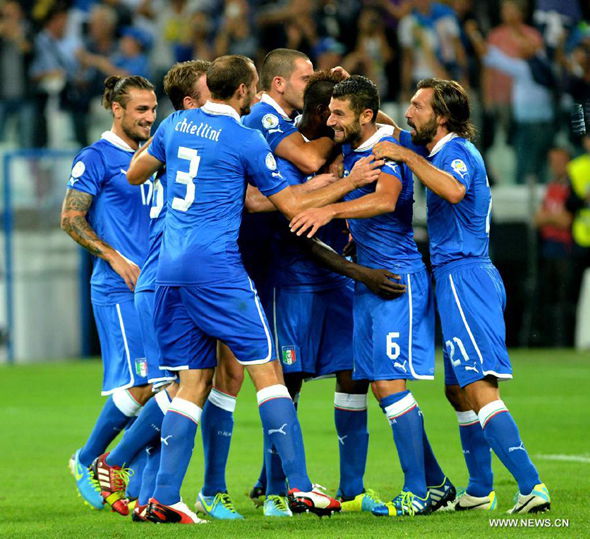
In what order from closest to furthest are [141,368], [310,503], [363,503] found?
[310,503], [363,503], [141,368]

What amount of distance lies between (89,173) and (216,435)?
1.85 metres

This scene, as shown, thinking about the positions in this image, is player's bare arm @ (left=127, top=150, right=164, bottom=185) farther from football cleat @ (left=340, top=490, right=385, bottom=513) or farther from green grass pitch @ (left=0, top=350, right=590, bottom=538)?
football cleat @ (left=340, top=490, right=385, bottom=513)

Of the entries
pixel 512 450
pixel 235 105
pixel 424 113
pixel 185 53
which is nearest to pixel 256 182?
pixel 235 105

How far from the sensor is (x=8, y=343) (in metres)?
18.2

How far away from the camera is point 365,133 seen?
7141 mm

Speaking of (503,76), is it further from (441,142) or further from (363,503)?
(363,503)

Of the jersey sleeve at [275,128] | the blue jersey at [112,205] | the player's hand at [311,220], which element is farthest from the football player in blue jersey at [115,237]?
the player's hand at [311,220]

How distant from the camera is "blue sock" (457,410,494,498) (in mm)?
7101

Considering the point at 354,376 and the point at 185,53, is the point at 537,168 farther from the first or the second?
the point at 354,376

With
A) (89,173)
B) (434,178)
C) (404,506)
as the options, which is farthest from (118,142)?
(404,506)

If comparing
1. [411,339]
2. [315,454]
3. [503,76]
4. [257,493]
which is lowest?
[315,454]

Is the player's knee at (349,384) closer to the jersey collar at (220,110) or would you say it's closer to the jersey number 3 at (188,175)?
the jersey number 3 at (188,175)

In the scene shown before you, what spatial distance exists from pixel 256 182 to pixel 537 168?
38.5 ft

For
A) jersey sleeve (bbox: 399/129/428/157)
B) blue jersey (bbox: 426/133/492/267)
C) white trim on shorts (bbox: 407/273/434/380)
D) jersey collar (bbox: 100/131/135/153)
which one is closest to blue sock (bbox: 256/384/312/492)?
white trim on shorts (bbox: 407/273/434/380)
